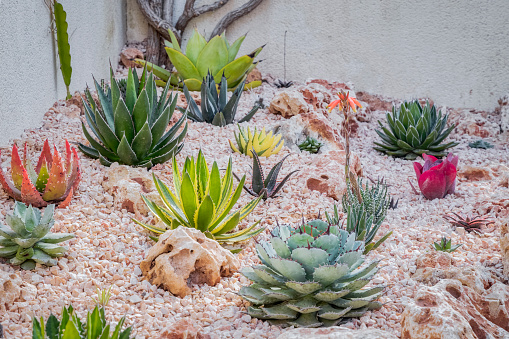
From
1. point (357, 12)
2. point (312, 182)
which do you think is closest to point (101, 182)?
point (312, 182)

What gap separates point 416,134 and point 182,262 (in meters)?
3.11

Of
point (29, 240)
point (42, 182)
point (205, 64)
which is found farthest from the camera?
point (205, 64)

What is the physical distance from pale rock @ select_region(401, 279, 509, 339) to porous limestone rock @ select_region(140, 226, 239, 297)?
0.90 metres

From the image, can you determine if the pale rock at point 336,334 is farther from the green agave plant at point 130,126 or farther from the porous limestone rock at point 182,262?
the green agave plant at point 130,126

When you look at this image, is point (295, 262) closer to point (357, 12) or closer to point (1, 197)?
point (1, 197)

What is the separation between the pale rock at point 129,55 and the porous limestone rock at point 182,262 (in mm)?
4366

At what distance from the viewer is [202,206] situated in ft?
8.17

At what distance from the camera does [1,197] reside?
2764 mm

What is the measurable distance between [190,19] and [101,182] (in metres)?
3.99

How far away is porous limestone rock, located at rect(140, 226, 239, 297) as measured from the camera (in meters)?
2.18

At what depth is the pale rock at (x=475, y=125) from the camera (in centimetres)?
543

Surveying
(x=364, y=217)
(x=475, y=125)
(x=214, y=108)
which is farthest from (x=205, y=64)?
(x=364, y=217)

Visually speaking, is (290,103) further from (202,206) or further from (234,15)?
(202,206)

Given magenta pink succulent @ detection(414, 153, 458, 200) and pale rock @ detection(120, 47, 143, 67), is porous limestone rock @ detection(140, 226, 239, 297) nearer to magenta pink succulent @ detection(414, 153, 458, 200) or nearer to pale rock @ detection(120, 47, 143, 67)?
magenta pink succulent @ detection(414, 153, 458, 200)
